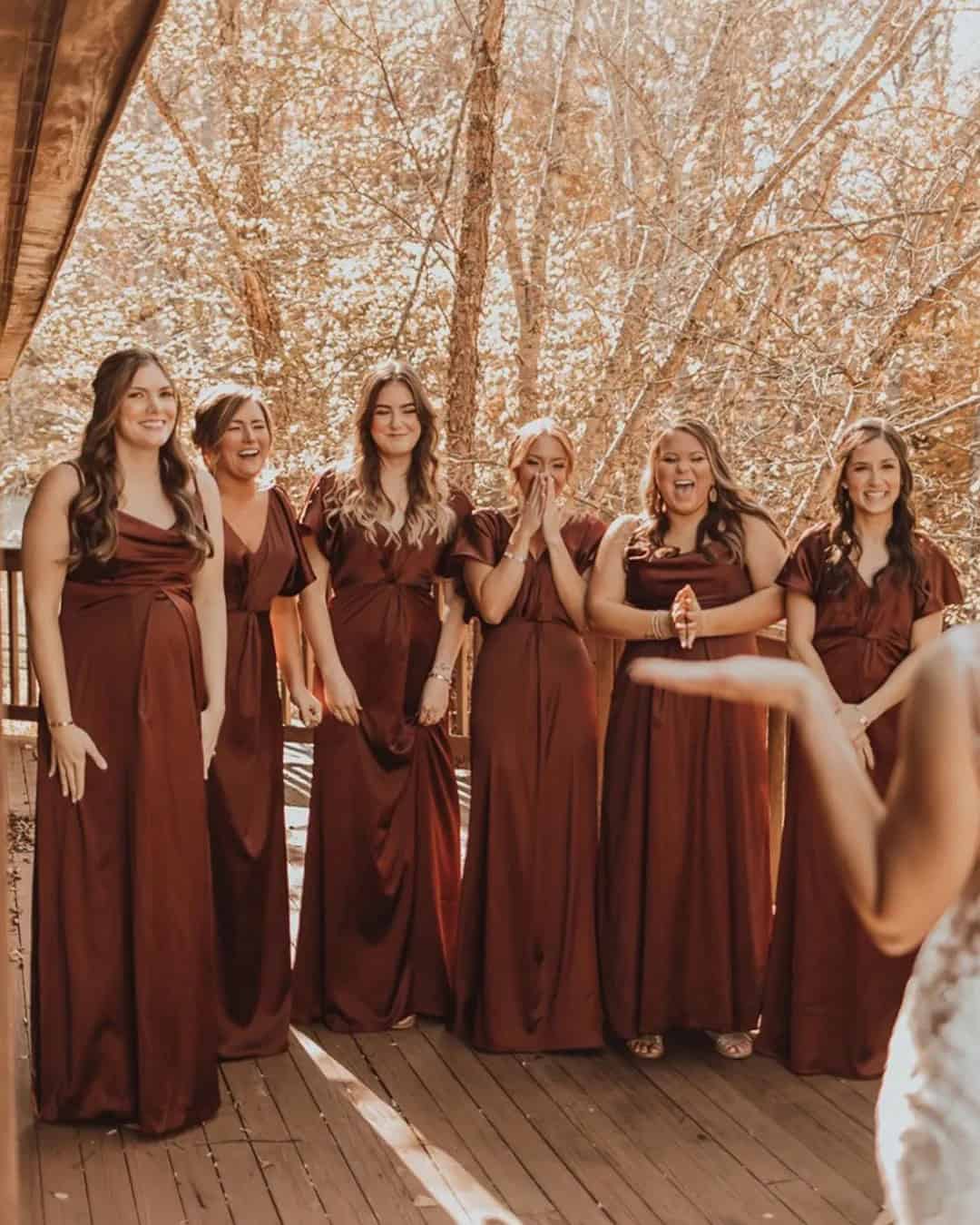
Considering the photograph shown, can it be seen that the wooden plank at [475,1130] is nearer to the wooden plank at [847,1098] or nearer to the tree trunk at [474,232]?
the wooden plank at [847,1098]

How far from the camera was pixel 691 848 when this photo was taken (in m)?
4.40

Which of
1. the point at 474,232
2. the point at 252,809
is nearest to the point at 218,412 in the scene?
the point at 252,809

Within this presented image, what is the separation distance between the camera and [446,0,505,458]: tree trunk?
955 centimetres

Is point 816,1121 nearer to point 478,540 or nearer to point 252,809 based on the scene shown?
point 252,809

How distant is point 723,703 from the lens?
436 centimetres

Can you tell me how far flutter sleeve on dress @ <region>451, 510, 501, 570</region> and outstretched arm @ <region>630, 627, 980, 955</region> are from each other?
3098 millimetres

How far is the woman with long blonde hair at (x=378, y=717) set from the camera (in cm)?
458

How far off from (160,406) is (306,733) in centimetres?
402

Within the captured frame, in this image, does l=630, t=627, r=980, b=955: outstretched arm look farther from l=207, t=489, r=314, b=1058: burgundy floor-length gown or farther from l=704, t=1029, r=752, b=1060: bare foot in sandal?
l=704, t=1029, r=752, b=1060: bare foot in sandal

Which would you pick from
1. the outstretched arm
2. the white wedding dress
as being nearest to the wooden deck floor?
the white wedding dress

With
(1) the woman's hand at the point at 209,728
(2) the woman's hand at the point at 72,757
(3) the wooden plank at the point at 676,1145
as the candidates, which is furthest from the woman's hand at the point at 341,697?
(3) the wooden plank at the point at 676,1145

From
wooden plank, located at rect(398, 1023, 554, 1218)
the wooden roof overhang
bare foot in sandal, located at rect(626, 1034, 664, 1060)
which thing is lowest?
wooden plank, located at rect(398, 1023, 554, 1218)

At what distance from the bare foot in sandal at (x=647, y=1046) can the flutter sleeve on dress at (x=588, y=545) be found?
1.39 meters

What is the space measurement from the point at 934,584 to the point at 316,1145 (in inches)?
88.1
